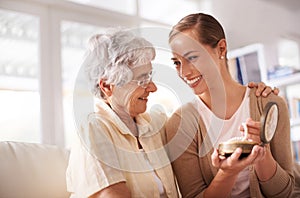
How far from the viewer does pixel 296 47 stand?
4789 mm

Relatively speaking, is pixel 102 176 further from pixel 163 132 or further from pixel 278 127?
pixel 278 127

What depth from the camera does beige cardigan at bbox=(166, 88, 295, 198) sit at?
4.50 feet

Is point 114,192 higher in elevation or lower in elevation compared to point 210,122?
lower

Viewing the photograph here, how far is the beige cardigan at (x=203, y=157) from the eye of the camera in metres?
1.37

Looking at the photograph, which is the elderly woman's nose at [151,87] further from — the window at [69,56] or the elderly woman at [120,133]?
the window at [69,56]

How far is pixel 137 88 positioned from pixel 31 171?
1.54 feet

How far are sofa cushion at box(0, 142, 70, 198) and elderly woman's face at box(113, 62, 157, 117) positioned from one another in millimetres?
384

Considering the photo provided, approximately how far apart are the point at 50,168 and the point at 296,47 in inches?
155

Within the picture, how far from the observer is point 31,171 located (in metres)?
1.44

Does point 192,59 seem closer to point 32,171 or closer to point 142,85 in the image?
point 142,85

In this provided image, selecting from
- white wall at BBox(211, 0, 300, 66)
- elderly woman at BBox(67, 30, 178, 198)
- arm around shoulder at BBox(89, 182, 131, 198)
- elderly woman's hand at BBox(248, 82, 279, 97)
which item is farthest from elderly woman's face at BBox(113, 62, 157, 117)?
white wall at BBox(211, 0, 300, 66)

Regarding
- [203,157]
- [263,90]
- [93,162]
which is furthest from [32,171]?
[263,90]

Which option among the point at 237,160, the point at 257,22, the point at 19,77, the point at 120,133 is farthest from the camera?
the point at 257,22

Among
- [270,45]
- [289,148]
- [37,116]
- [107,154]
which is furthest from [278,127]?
[270,45]
